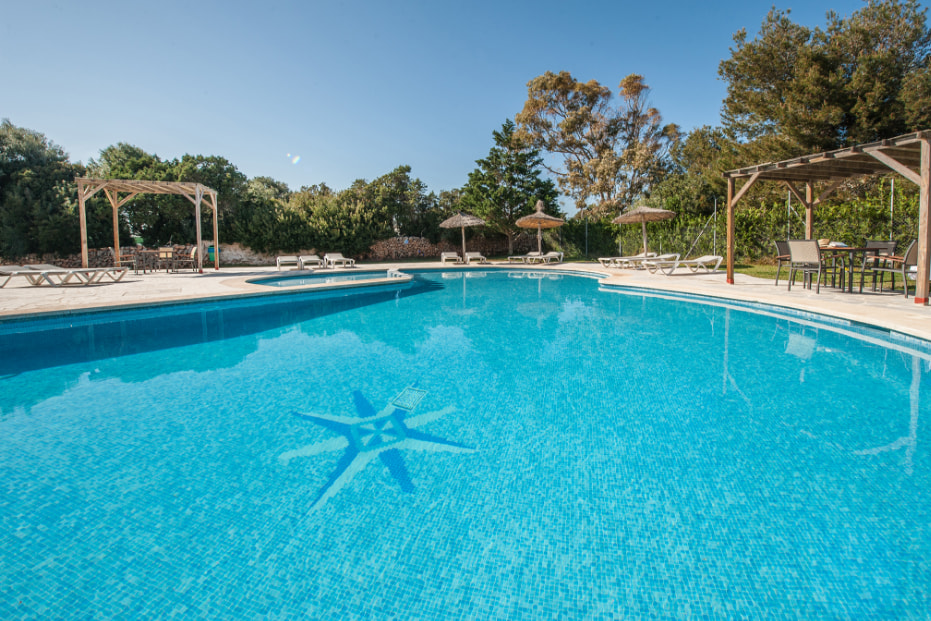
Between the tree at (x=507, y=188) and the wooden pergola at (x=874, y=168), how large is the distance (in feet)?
38.5

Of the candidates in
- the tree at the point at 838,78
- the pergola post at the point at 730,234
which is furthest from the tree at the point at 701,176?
the pergola post at the point at 730,234

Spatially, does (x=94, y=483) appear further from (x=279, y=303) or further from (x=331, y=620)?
(x=279, y=303)

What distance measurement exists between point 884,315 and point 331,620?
269 inches

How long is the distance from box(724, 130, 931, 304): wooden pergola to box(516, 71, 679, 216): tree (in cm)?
1546

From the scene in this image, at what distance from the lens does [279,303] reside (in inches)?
371

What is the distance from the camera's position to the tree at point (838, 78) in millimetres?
13188

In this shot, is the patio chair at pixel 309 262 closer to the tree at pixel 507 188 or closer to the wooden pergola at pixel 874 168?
the tree at pixel 507 188

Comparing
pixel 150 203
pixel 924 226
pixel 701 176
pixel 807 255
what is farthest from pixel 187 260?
pixel 701 176

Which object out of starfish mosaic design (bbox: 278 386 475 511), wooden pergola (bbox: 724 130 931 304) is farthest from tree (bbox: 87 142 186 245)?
wooden pergola (bbox: 724 130 931 304)

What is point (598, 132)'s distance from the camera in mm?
25703

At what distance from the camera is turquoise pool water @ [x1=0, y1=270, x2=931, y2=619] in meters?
1.63

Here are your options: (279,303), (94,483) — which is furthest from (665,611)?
(279,303)

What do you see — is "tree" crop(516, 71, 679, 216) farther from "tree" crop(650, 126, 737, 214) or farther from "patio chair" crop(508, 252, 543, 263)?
"patio chair" crop(508, 252, 543, 263)

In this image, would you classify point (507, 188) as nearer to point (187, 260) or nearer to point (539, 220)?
point (539, 220)
